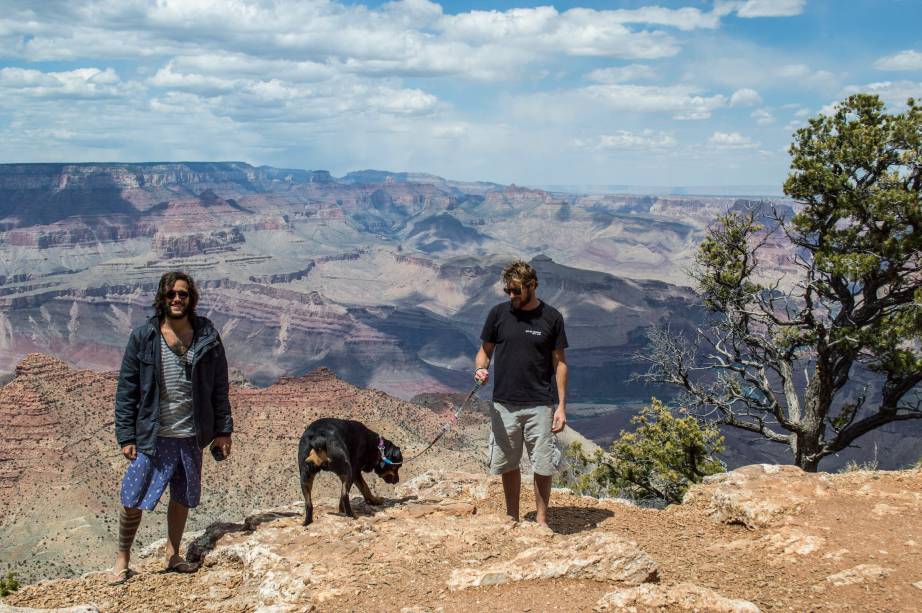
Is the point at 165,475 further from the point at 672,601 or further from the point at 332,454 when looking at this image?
the point at 672,601

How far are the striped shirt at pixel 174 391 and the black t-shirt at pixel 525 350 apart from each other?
9.42 feet

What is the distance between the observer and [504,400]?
7.70 meters

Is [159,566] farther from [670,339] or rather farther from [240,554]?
[670,339]

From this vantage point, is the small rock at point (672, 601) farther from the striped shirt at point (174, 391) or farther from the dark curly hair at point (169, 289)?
the dark curly hair at point (169, 289)

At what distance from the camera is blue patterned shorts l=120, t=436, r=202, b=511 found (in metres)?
6.79

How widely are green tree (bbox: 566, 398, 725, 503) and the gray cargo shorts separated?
7.54 m

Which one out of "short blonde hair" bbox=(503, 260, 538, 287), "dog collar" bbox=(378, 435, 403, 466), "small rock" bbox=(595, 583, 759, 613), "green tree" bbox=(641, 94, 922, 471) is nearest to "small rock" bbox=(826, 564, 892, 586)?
"small rock" bbox=(595, 583, 759, 613)

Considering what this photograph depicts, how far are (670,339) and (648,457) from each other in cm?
253

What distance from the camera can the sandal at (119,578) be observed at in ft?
22.0

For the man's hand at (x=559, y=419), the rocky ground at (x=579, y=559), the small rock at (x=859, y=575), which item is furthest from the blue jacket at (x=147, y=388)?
the small rock at (x=859, y=575)

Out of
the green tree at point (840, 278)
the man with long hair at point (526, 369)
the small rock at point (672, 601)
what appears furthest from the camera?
the green tree at point (840, 278)

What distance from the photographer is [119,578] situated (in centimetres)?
672

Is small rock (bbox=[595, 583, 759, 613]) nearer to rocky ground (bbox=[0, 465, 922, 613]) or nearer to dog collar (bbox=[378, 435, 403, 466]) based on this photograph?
rocky ground (bbox=[0, 465, 922, 613])

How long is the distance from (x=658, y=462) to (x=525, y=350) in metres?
8.73
